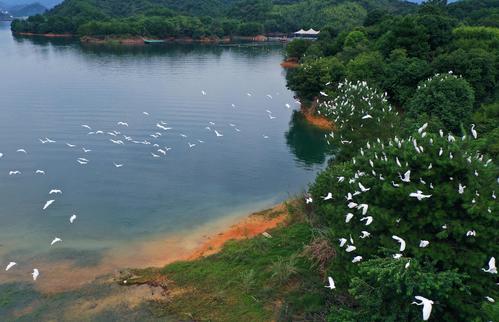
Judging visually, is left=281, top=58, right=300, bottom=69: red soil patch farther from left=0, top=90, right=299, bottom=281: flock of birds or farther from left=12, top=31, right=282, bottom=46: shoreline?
left=12, top=31, right=282, bottom=46: shoreline

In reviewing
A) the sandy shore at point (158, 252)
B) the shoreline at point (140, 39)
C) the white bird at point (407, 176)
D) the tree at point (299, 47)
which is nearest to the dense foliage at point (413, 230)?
the white bird at point (407, 176)

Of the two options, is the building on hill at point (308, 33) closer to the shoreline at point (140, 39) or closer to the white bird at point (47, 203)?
the shoreline at point (140, 39)

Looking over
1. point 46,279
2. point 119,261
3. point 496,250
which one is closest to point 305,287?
point 496,250

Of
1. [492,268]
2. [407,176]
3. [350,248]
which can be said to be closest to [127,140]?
[350,248]

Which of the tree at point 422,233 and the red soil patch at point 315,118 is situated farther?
the red soil patch at point 315,118

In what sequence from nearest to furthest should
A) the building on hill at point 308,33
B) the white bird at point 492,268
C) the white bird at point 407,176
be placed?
the white bird at point 492,268
the white bird at point 407,176
the building on hill at point 308,33

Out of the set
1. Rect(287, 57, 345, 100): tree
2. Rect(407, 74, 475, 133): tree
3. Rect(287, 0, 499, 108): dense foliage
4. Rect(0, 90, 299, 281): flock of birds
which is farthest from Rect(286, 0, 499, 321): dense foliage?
Rect(287, 57, 345, 100): tree
